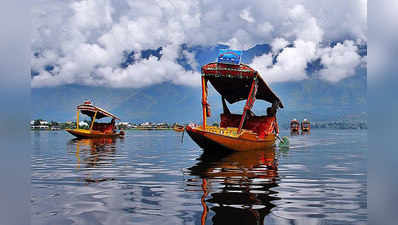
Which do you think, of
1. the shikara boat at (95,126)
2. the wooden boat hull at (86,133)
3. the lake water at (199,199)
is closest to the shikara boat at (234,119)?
the lake water at (199,199)

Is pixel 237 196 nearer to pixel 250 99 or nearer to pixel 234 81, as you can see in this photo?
pixel 250 99

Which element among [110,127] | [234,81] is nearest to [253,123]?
[234,81]

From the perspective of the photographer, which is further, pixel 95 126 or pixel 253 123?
pixel 95 126

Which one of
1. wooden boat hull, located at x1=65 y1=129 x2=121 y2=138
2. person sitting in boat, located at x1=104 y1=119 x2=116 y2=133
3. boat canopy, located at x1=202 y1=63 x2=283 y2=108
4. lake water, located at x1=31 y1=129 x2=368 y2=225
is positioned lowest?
lake water, located at x1=31 y1=129 x2=368 y2=225

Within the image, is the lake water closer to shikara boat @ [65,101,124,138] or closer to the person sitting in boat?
shikara boat @ [65,101,124,138]

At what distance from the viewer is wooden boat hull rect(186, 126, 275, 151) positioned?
25.5 metres

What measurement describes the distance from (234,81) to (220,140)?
8130mm

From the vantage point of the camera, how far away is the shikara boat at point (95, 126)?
58.3 m

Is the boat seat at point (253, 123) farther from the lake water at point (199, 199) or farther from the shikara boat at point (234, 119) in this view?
the lake water at point (199, 199)

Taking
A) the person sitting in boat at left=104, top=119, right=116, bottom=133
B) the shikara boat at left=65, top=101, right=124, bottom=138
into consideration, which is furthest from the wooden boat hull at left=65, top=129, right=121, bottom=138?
the person sitting in boat at left=104, top=119, right=116, bottom=133

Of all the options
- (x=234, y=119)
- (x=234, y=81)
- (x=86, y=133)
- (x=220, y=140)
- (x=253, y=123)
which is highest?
(x=234, y=81)

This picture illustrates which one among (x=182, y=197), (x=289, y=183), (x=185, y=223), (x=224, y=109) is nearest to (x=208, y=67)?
(x=224, y=109)

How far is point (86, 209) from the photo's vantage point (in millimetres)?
8445

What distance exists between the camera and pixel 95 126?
7012cm
